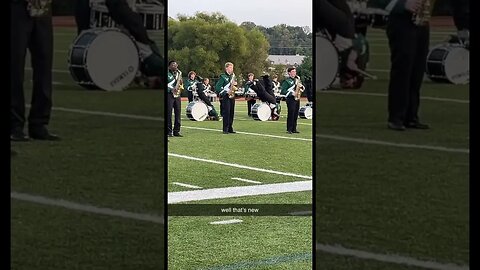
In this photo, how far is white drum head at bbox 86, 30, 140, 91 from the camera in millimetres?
3184

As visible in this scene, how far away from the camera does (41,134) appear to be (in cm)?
316

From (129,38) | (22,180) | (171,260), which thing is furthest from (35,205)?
(171,260)

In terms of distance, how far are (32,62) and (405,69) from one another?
1.83 meters

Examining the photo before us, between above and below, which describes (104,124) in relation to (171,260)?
above

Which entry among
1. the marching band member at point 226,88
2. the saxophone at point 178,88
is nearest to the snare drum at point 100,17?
the saxophone at point 178,88

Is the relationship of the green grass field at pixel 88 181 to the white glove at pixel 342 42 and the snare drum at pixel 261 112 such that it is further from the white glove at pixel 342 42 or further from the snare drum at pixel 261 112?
the snare drum at pixel 261 112

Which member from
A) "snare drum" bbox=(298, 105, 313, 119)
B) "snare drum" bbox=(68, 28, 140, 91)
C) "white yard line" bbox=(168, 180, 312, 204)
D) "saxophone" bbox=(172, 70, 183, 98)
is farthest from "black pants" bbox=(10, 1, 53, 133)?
"snare drum" bbox=(298, 105, 313, 119)

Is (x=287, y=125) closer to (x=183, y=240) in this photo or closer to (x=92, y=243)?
(x=183, y=240)

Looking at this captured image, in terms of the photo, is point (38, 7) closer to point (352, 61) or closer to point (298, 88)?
point (352, 61)

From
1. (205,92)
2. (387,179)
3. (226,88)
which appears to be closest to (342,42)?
(387,179)

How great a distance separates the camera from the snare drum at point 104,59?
3172 mm

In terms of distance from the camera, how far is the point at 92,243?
322 cm

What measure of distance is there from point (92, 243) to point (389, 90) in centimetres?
165

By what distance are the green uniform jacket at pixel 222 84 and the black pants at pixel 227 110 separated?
6.9 inches
